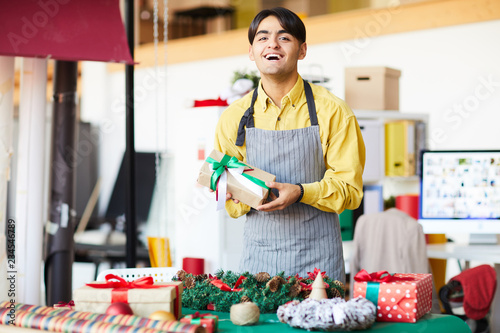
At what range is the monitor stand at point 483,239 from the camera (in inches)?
153

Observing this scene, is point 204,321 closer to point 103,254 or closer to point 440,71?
point 103,254

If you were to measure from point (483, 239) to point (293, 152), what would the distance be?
206 cm

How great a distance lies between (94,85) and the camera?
9031 mm

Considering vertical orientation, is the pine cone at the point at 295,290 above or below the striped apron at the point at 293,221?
below

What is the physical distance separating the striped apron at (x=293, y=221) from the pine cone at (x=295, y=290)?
0.47 metres

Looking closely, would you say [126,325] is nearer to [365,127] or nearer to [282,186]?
[282,186]

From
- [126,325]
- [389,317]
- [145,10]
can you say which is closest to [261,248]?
[389,317]

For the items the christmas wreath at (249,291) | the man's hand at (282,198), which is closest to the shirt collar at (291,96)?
the man's hand at (282,198)

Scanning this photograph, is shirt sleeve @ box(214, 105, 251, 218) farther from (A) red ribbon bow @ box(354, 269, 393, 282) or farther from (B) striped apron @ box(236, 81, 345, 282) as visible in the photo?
(A) red ribbon bow @ box(354, 269, 393, 282)

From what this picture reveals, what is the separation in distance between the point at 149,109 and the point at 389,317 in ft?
23.7

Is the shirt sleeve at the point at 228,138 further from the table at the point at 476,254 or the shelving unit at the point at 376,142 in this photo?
the shelving unit at the point at 376,142

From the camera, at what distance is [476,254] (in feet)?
11.7

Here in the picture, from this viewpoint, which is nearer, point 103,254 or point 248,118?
point 248,118

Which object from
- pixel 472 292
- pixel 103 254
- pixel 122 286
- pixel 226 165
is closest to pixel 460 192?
pixel 472 292
